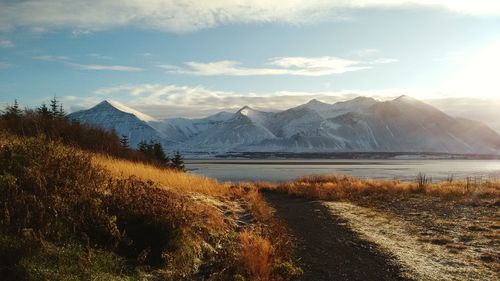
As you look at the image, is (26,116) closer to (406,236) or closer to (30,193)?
(30,193)

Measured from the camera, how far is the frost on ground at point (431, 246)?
1156 cm

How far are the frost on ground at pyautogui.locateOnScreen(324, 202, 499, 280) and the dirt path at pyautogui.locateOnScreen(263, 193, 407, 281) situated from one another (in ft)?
1.43

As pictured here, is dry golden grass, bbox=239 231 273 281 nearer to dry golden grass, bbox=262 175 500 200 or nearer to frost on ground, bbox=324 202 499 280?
frost on ground, bbox=324 202 499 280

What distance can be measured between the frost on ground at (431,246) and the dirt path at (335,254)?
435 mm

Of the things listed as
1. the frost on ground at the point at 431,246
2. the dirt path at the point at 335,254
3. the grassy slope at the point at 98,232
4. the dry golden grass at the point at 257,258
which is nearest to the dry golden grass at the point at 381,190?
the frost on ground at the point at 431,246

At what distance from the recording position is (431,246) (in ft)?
48.7

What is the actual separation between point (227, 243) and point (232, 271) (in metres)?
2.23

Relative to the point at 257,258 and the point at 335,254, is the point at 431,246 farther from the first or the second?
the point at 257,258

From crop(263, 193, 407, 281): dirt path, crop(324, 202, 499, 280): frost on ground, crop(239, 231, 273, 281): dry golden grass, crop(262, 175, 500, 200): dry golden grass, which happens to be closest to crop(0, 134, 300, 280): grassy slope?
crop(239, 231, 273, 281): dry golden grass

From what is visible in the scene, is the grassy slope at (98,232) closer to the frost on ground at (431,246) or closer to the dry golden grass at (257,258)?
the dry golden grass at (257,258)

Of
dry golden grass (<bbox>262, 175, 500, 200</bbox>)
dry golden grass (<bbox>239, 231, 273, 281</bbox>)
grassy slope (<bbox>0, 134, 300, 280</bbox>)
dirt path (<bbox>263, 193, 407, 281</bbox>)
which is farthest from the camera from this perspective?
dry golden grass (<bbox>262, 175, 500, 200</bbox>)

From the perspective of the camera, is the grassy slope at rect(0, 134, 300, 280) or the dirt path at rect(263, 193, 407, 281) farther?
the dirt path at rect(263, 193, 407, 281)

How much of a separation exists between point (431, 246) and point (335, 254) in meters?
3.59

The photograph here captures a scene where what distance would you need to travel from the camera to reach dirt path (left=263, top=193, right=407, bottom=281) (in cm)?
1147
